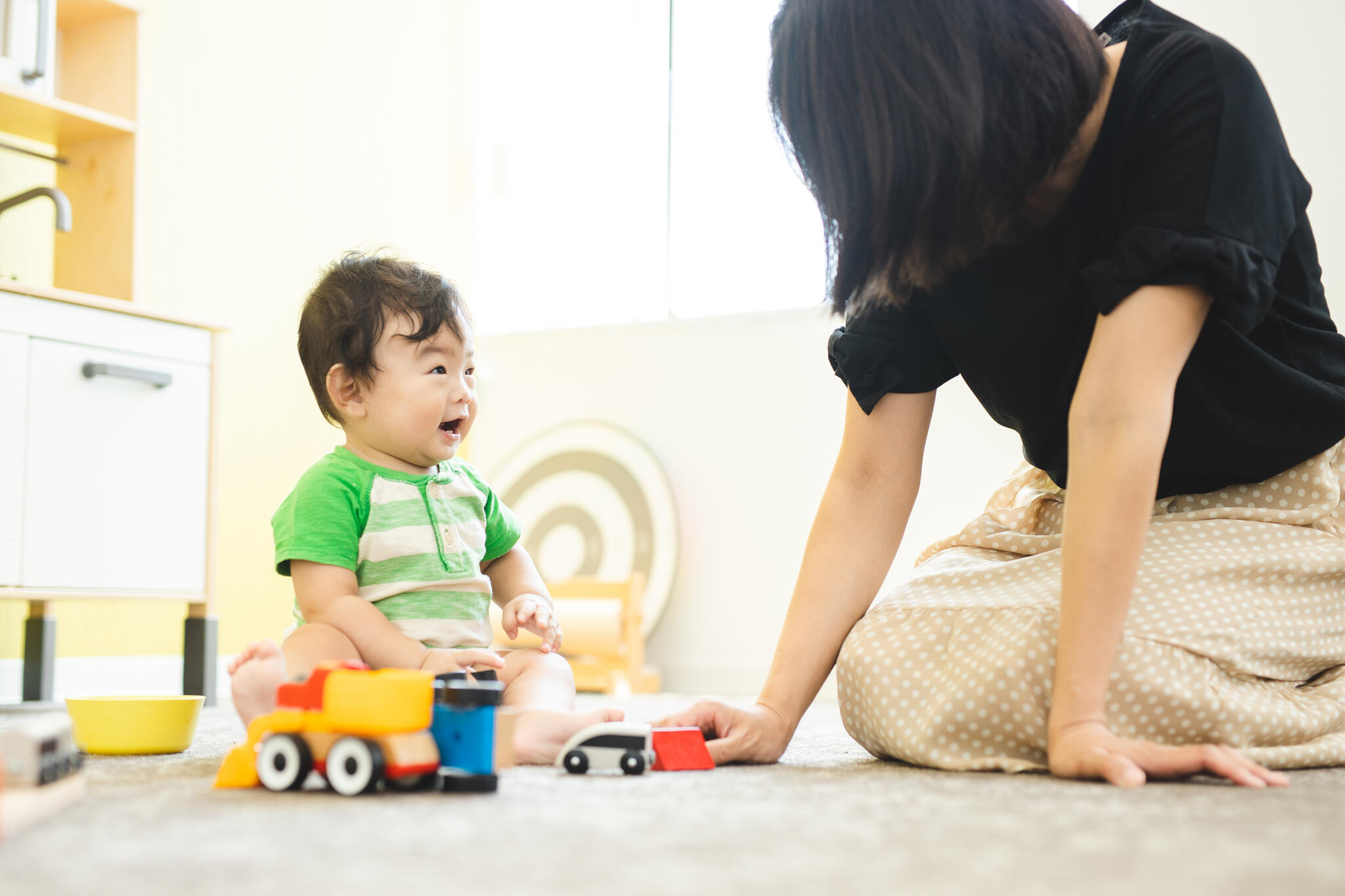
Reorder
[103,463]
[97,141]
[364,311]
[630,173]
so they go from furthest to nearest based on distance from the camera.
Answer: [630,173] → [97,141] → [103,463] → [364,311]

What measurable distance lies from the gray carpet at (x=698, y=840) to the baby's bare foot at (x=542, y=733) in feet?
0.48

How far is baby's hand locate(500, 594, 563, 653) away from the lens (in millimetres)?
1068

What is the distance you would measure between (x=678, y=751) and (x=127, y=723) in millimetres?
455

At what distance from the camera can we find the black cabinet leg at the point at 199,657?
1897mm

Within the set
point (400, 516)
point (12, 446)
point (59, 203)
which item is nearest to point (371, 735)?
point (400, 516)

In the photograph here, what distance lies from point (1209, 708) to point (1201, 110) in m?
0.42

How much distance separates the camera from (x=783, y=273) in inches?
114

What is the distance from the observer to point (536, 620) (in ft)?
3.52

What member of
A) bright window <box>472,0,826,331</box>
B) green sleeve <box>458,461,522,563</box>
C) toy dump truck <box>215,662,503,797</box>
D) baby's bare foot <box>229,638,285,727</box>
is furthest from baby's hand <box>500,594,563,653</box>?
bright window <box>472,0,826,331</box>

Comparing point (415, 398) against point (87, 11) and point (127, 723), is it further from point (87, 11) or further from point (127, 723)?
point (87, 11)

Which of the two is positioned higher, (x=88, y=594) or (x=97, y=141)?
(x=97, y=141)

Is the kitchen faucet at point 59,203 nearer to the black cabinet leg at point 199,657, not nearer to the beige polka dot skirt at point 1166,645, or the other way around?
the black cabinet leg at point 199,657

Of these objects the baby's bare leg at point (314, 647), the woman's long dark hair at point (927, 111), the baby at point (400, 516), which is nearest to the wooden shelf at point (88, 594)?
the baby at point (400, 516)

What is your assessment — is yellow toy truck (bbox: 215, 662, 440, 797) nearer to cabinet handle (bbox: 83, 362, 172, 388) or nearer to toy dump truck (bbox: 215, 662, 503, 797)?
toy dump truck (bbox: 215, 662, 503, 797)
